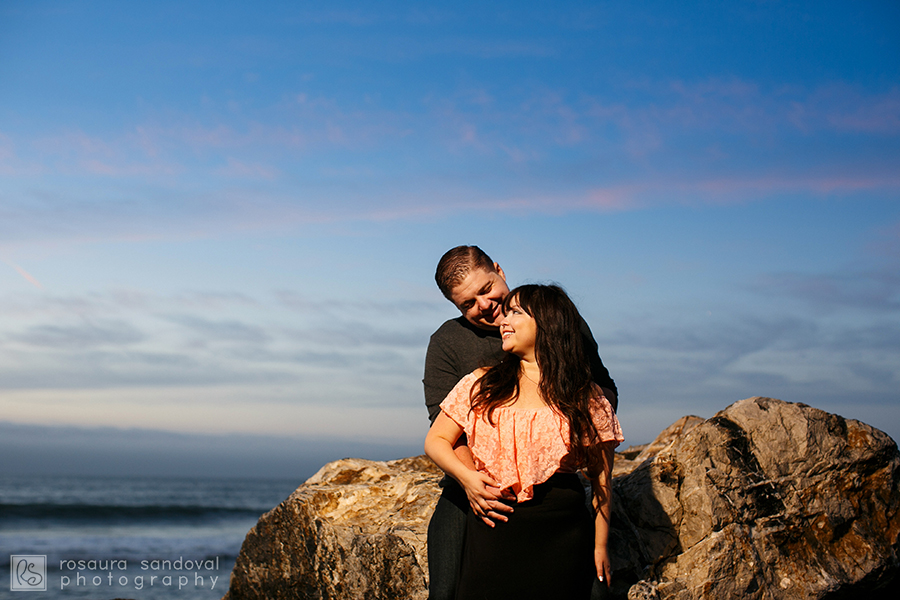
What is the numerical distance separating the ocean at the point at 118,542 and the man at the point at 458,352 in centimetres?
765

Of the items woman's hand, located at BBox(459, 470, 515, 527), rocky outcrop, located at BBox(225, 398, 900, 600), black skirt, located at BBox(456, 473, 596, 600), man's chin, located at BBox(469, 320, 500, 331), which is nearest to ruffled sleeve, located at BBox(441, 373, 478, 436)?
woman's hand, located at BBox(459, 470, 515, 527)

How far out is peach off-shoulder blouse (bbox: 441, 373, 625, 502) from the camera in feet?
9.11

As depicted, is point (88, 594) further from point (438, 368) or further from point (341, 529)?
point (438, 368)

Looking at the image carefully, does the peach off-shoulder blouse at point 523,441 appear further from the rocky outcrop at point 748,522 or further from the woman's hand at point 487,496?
the rocky outcrop at point 748,522

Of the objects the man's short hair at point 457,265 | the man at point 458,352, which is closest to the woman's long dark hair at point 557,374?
the man at point 458,352

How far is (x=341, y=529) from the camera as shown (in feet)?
14.8

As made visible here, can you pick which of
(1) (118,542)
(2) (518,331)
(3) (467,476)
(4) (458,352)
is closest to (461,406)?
(3) (467,476)

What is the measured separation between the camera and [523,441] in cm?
280

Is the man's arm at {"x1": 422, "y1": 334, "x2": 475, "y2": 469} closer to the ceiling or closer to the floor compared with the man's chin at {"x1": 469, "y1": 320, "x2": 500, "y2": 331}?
closer to the floor

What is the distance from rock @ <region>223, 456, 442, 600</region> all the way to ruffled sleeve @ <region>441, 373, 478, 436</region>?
1465mm

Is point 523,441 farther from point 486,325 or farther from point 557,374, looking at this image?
point 486,325

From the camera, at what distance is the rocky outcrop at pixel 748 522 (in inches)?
140

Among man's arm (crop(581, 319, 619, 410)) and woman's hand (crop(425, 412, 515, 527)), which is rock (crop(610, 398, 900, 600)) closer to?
man's arm (crop(581, 319, 619, 410))

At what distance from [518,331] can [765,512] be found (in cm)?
205
